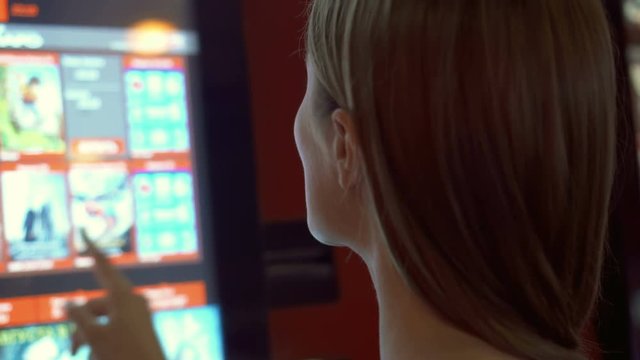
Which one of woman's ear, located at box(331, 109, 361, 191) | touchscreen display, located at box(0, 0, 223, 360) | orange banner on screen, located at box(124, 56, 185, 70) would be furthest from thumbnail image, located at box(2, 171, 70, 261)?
woman's ear, located at box(331, 109, 361, 191)

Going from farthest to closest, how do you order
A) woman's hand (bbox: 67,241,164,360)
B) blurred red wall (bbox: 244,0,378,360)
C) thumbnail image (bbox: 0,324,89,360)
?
blurred red wall (bbox: 244,0,378,360) → thumbnail image (bbox: 0,324,89,360) → woman's hand (bbox: 67,241,164,360)

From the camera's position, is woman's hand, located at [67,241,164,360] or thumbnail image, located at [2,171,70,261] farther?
thumbnail image, located at [2,171,70,261]

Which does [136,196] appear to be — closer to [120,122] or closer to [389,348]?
[120,122]

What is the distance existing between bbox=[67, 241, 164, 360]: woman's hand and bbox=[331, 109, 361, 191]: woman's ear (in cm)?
15

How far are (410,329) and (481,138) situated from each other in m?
0.13

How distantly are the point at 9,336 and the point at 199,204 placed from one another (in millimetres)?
176

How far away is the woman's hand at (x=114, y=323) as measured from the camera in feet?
1.81

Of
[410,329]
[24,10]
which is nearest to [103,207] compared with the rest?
[24,10]

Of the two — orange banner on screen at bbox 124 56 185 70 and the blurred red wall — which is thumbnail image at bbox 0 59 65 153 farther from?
the blurred red wall

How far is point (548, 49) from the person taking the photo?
1.92 ft

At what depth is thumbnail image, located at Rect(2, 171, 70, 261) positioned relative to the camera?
714 millimetres

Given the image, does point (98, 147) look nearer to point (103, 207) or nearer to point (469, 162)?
→ point (103, 207)

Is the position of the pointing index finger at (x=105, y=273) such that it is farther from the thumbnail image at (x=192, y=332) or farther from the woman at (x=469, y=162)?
the thumbnail image at (x=192, y=332)

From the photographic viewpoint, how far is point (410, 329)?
24.5 inches
